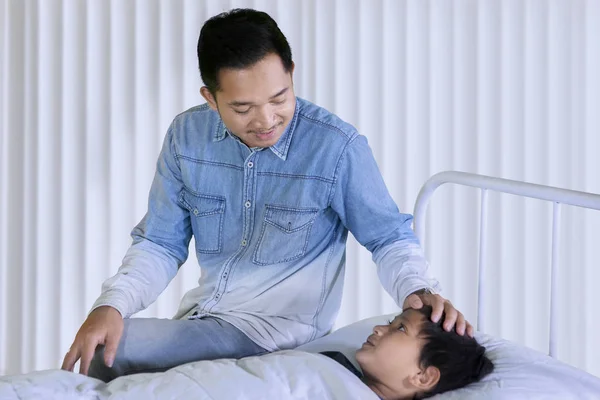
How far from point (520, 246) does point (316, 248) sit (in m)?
1.43

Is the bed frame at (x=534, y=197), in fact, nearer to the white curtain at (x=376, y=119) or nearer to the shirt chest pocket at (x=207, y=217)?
the shirt chest pocket at (x=207, y=217)

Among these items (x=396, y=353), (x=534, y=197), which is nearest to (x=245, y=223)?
(x=396, y=353)

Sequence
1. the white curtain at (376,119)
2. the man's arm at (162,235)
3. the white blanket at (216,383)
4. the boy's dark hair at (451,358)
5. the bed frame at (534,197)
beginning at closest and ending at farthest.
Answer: the white blanket at (216,383) < the boy's dark hair at (451,358) < the bed frame at (534,197) < the man's arm at (162,235) < the white curtain at (376,119)

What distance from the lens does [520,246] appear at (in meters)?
2.94

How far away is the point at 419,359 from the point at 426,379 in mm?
37

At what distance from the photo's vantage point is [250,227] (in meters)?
1.71

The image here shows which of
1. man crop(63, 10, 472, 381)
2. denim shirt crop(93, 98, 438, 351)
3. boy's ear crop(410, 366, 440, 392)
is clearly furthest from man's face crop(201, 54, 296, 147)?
boy's ear crop(410, 366, 440, 392)

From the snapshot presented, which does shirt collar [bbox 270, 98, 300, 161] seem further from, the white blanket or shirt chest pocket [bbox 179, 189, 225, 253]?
the white blanket

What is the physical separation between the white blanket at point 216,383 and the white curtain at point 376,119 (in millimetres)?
1625

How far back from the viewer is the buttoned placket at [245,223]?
1.69m

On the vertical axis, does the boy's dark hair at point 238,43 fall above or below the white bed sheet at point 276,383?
above

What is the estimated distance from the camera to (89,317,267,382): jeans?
5.08 ft

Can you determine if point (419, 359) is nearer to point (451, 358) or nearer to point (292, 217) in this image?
point (451, 358)

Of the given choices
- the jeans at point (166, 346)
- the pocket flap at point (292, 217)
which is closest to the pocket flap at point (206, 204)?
the pocket flap at point (292, 217)
